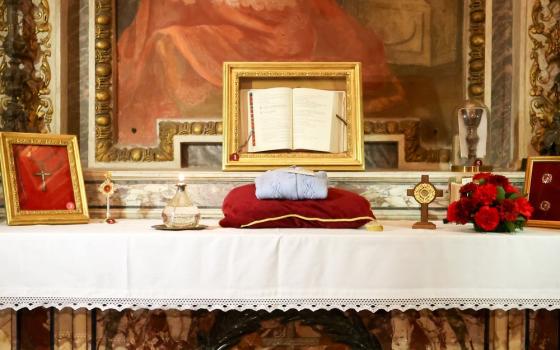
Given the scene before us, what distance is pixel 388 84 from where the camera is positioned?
10.6 feet

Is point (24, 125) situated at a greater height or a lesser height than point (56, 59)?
lesser


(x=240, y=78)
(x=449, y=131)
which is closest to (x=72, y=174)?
(x=240, y=78)

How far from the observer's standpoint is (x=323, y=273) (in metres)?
2.15

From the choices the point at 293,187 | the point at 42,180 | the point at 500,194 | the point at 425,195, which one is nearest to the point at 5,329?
the point at 42,180

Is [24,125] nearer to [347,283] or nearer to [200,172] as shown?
[200,172]

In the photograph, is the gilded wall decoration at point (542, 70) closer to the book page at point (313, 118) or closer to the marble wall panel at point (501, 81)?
the marble wall panel at point (501, 81)

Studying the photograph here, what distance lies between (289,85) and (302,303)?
1.33 meters

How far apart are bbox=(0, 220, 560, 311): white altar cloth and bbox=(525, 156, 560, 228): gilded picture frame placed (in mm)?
432

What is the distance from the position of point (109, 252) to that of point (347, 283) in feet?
3.13

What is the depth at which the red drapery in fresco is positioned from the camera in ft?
10.5

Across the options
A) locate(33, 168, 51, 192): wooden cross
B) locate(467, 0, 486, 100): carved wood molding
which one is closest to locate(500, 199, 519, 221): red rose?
locate(467, 0, 486, 100): carved wood molding

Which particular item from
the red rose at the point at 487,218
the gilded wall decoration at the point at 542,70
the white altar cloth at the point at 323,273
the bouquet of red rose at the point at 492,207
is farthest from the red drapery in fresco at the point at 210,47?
the white altar cloth at the point at 323,273

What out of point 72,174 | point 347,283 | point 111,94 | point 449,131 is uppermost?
point 111,94

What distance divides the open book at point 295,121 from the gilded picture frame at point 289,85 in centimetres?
4
